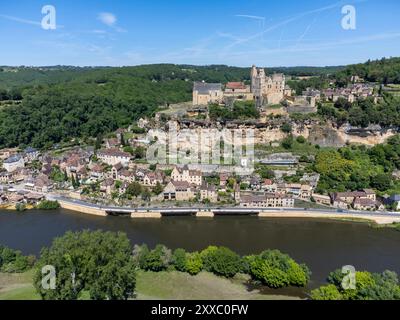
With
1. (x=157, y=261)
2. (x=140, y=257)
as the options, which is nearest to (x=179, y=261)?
(x=157, y=261)

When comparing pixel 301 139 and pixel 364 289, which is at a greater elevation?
pixel 301 139

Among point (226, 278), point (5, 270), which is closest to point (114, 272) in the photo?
point (226, 278)

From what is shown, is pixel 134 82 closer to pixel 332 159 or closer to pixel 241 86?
pixel 241 86

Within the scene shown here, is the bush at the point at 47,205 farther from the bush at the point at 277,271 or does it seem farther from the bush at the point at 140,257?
the bush at the point at 277,271

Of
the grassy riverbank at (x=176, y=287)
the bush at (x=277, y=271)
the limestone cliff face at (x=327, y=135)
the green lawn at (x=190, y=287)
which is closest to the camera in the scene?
the grassy riverbank at (x=176, y=287)

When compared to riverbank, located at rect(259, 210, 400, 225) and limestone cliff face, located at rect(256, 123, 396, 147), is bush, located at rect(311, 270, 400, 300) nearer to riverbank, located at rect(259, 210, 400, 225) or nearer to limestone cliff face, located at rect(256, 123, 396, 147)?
riverbank, located at rect(259, 210, 400, 225)

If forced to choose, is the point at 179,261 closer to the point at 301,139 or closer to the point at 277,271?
the point at 277,271

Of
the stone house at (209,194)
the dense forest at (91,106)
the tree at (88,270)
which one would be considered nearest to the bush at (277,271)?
the tree at (88,270)
